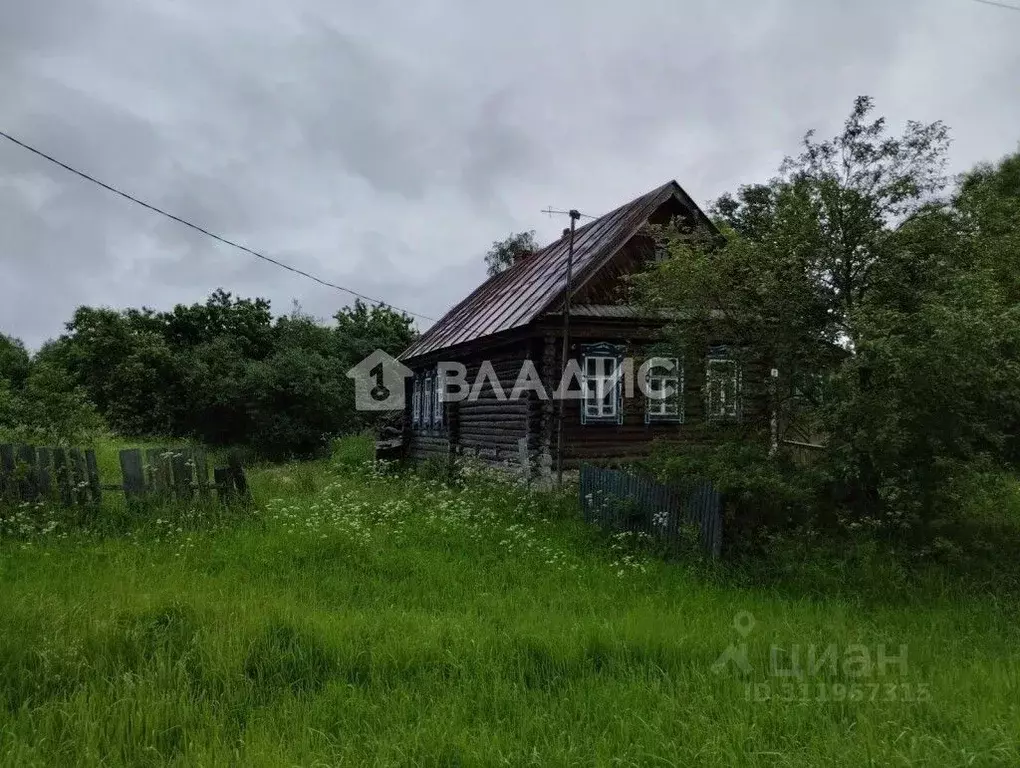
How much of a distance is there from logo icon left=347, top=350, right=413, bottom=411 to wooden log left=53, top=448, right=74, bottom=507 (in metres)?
17.5

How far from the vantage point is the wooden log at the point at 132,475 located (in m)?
8.28

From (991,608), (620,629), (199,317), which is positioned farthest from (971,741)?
(199,317)

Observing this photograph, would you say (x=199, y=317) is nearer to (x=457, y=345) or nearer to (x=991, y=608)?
(x=457, y=345)

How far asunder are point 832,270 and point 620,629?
5165 mm

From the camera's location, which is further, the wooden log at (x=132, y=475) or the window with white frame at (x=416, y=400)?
the window with white frame at (x=416, y=400)

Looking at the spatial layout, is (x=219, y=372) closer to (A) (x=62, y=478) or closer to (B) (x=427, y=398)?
(B) (x=427, y=398)

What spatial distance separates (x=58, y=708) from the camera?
3854 mm

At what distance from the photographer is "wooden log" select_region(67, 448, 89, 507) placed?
820cm

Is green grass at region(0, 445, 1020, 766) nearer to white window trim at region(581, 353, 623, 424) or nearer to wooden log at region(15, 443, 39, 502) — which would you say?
wooden log at region(15, 443, 39, 502)

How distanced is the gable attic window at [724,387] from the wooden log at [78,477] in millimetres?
7781

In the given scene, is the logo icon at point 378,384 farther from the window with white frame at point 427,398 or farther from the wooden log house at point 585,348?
the wooden log house at point 585,348

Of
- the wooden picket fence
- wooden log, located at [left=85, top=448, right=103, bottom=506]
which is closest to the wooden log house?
the wooden picket fence

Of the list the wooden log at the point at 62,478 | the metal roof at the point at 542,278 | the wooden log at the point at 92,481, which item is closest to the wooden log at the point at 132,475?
the wooden log at the point at 92,481

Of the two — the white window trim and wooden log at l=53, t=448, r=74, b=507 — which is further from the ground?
the white window trim
